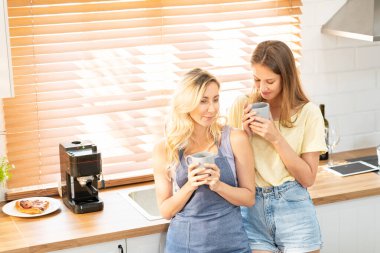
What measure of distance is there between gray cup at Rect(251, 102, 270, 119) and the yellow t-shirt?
141 millimetres

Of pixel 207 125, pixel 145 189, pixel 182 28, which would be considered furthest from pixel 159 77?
pixel 207 125

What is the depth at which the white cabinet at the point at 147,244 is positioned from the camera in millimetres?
3178

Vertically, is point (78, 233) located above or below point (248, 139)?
below

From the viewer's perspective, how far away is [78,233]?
311 centimetres

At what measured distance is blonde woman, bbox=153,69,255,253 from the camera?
9.77 ft

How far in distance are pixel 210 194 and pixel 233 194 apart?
10 cm

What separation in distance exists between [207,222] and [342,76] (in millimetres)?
1570

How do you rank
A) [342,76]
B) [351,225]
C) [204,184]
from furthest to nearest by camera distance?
[342,76], [351,225], [204,184]

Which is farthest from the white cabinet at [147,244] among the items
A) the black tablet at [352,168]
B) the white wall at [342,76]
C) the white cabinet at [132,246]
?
the white wall at [342,76]

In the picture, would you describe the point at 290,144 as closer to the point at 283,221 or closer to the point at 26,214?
the point at 283,221

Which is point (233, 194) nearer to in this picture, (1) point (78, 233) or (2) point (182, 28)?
(1) point (78, 233)

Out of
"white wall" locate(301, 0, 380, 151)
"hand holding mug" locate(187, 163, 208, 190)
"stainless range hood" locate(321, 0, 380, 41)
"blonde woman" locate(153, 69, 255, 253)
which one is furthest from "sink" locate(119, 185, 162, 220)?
"stainless range hood" locate(321, 0, 380, 41)

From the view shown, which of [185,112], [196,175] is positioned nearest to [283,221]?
[196,175]

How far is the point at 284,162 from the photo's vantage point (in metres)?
3.07
